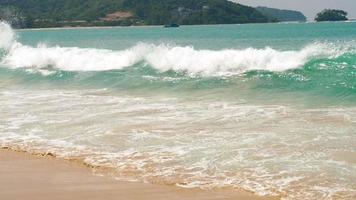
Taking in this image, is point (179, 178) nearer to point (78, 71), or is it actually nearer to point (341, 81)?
point (341, 81)

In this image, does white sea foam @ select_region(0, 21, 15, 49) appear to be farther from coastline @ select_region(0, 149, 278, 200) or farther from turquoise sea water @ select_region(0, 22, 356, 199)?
coastline @ select_region(0, 149, 278, 200)

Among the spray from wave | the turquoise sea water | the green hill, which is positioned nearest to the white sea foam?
the spray from wave

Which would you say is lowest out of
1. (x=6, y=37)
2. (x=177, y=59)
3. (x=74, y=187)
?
(x=74, y=187)

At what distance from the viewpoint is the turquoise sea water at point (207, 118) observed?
324 inches

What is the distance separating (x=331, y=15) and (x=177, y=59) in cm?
15463

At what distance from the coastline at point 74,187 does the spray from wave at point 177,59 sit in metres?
12.5

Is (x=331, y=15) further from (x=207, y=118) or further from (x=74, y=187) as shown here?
(x=74, y=187)

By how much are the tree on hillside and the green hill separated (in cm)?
1596

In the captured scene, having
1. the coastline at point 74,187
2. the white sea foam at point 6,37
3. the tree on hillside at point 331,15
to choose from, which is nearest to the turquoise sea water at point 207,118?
the coastline at point 74,187

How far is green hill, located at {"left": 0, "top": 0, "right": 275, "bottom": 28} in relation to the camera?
528 ft

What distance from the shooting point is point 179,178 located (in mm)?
7996

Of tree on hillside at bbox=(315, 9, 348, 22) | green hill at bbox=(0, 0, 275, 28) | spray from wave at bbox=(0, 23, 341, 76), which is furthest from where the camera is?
tree on hillside at bbox=(315, 9, 348, 22)

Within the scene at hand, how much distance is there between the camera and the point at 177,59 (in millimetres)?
23750

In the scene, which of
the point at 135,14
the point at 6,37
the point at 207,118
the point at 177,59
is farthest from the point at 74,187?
the point at 135,14
